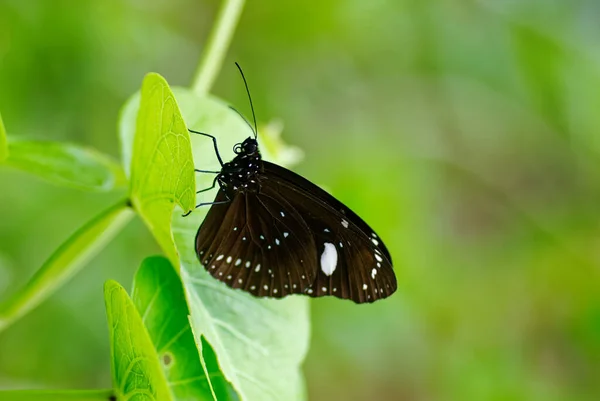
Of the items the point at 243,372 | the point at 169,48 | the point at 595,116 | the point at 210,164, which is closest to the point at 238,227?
the point at 210,164

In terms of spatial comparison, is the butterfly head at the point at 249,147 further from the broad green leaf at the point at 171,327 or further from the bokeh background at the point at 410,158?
the bokeh background at the point at 410,158

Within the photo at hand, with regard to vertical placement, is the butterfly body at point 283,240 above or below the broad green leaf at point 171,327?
above

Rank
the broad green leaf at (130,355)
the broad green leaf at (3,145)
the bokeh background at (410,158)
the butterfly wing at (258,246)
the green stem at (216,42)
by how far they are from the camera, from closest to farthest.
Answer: the broad green leaf at (130,355) → the broad green leaf at (3,145) → the butterfly wing at (258,246) → the green stem at (216,42) → the bokeh background at (410,158)

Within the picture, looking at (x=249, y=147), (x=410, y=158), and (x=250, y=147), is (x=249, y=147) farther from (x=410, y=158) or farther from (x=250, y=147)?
(x=410, y=158)

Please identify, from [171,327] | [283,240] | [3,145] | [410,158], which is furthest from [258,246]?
[410,158]

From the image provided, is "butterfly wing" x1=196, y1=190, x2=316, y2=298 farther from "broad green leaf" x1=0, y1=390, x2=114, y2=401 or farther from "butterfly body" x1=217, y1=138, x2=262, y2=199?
"broad green leaf" x1=0, y1=390, x2=114, y2=401

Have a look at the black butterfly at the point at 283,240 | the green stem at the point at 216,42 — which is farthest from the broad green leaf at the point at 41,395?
the green stem at the point at 216,42
